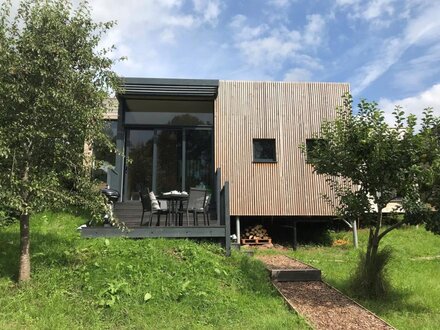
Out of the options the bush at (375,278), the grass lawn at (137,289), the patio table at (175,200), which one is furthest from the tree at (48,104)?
the bush at (375,278)

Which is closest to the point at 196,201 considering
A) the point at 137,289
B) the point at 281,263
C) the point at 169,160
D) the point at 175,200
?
the point at 175,200

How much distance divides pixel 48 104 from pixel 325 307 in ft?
16.0

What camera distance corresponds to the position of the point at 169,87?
12.0 m

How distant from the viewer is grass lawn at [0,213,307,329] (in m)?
5.25

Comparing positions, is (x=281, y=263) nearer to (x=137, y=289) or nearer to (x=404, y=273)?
(x=404, y=273)

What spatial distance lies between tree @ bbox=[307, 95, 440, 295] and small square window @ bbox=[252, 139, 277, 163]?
612 centimetres

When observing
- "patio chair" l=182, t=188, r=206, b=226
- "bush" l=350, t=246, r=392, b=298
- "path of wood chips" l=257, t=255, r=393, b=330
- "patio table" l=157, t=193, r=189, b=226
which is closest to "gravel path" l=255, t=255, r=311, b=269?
"path of wood chips" l=257, t=255, r=393, b=330

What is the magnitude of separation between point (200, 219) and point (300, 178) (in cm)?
379

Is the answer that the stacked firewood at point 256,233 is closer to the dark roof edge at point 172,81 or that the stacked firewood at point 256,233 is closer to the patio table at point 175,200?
the patio table at point 175,200

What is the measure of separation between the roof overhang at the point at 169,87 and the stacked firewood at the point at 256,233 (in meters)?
4.45

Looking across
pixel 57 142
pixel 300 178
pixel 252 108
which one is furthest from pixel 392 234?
pixel 57 142

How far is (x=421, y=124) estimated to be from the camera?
6.00 m

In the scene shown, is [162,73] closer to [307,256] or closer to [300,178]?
[300,178]

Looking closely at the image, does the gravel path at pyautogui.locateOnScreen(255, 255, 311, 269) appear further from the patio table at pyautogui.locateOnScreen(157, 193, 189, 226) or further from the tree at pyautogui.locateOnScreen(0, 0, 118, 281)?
the tree at pyautogui.locateOnScreen(0, 0, 118, 281)
